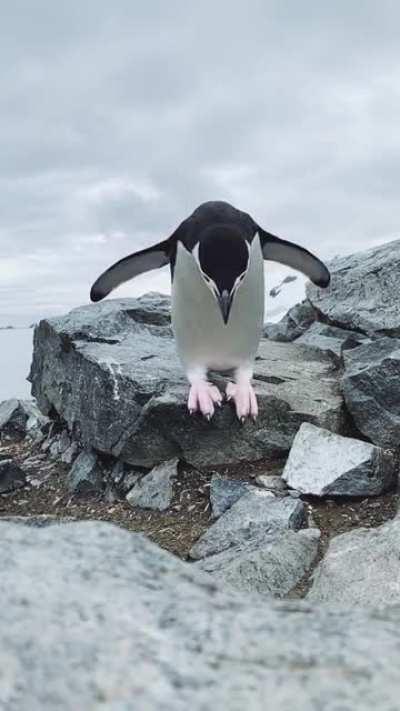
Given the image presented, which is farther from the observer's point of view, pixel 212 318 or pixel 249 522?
pixel 212 318

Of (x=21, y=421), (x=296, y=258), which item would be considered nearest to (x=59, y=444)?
(x=21, y=421)

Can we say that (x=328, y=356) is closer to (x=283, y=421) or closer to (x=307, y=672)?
(x=283, y=421)

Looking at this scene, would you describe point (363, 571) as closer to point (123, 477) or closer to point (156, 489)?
point (156, 489)

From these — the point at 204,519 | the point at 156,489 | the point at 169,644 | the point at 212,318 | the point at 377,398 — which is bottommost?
the point at 204,519

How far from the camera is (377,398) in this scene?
4125mm

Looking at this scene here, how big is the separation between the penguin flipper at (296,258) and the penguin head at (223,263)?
4.68 feet

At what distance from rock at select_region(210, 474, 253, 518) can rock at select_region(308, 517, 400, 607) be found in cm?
106

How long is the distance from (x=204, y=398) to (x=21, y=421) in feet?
9.39

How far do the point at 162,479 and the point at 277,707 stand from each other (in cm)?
342

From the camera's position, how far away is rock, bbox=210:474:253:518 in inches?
149

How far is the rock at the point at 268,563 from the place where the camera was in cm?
276

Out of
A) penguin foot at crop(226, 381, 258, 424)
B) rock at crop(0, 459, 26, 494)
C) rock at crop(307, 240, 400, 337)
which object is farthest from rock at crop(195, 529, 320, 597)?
rock at crop(307, 240, 400, 337)

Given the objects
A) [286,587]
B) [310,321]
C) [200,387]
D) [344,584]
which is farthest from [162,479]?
[310,321]

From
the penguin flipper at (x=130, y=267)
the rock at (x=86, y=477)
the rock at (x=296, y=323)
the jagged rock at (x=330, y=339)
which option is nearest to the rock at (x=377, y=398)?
the jagged rock at (x=330, y=339)
